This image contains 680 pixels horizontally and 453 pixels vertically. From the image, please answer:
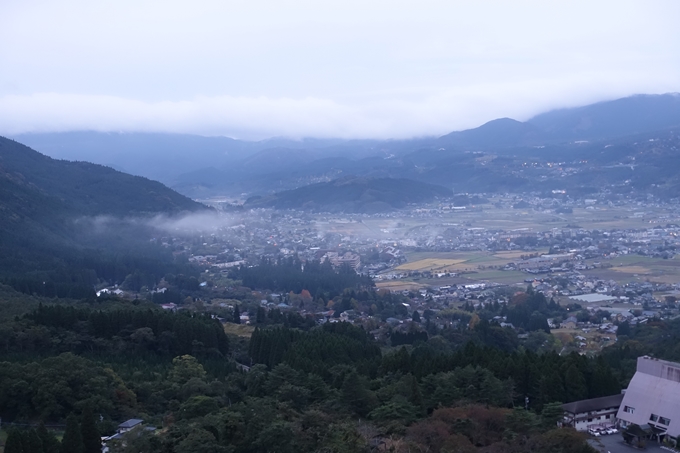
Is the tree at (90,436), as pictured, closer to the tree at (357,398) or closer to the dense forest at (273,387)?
the dense forest at (273,387)

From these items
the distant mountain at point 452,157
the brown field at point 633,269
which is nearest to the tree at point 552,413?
the brown field at point 633,269

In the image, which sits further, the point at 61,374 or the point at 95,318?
the point at 95,318

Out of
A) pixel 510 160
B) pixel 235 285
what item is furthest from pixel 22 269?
pixel 510 160

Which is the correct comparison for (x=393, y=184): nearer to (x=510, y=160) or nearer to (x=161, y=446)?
(x=510, y=160)

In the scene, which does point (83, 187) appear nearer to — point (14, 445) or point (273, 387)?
point (273, 387)

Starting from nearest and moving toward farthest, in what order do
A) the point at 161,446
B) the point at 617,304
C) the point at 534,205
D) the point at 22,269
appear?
the point at 161,446, the point at 617,304, the point at 22,269, the point at 534,205

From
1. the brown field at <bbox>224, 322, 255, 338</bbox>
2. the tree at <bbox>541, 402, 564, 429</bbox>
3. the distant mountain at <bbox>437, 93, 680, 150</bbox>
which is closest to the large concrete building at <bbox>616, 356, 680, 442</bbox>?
the tree at <bbox>541, 402, 564, 429</bbox>

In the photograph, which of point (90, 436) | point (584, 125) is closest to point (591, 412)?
point (90, 436)

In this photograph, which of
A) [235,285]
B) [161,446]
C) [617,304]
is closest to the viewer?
[161,446]
